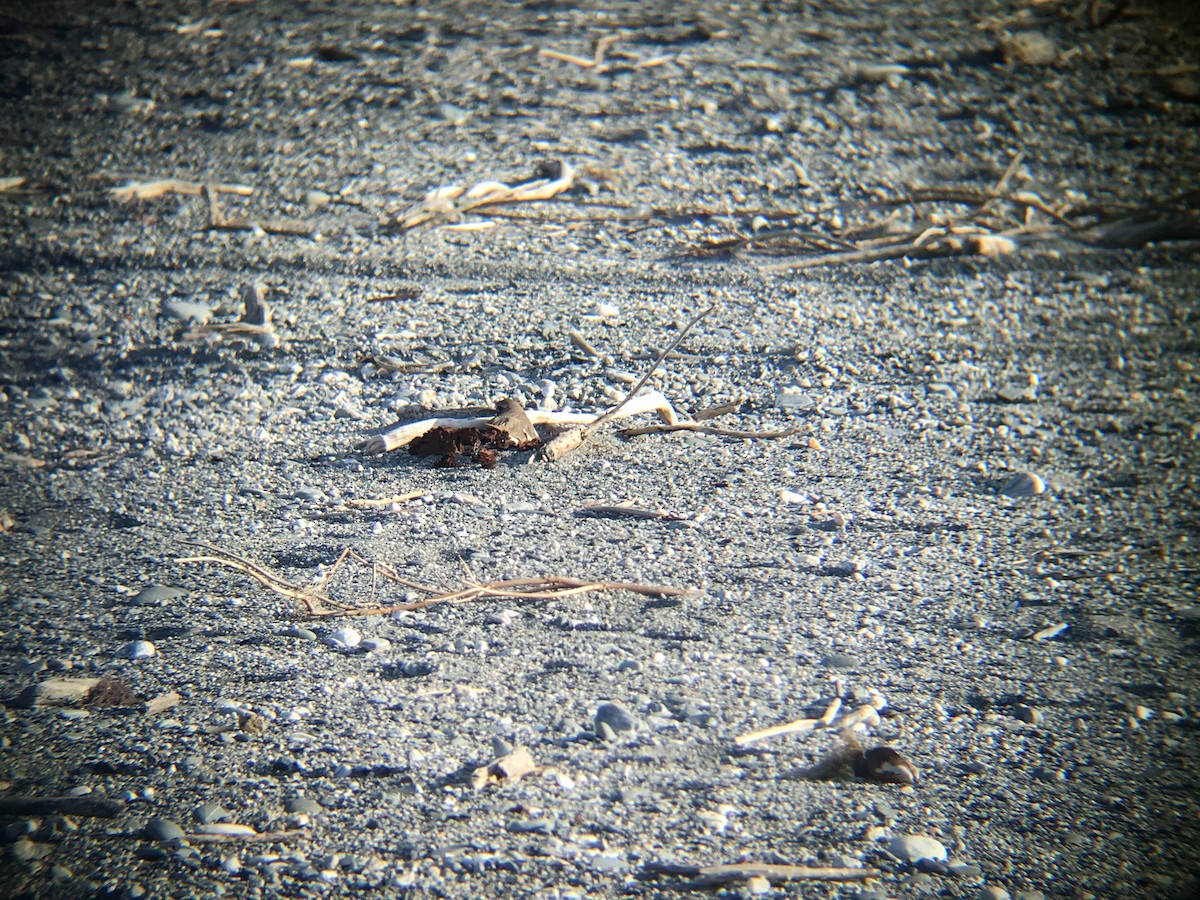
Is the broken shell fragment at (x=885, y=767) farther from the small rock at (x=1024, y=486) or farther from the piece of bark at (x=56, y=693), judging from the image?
the piece of bark at (x=56, y=693)

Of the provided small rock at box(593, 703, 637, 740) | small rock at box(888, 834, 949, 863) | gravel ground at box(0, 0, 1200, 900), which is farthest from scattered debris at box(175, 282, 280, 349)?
small rock at box(888, 834, 949, 863)

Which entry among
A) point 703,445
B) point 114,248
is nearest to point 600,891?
point 703,445

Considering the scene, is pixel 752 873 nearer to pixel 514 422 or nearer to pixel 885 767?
pixel 885 767

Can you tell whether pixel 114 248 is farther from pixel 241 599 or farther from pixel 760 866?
pixel 760 866

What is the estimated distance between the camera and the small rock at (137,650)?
201 centimetres

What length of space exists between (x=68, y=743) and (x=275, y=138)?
3518 millimetres

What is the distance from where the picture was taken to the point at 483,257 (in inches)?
147

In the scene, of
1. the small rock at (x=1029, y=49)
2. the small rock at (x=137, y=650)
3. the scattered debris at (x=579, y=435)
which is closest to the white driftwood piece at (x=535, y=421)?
the scattered debris at (x=579, y=435)

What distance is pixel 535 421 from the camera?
2.82 m

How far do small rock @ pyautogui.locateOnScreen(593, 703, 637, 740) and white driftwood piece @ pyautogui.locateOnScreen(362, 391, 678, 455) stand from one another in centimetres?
115

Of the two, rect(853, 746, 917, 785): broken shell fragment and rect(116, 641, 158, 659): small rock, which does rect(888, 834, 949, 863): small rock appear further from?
rect(116, 641, 158, 659): small rock

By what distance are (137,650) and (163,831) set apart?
0.53 meters

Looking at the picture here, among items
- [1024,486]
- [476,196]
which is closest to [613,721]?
[1024,486]

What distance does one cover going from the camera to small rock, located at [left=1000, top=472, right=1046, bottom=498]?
2.59 metres
